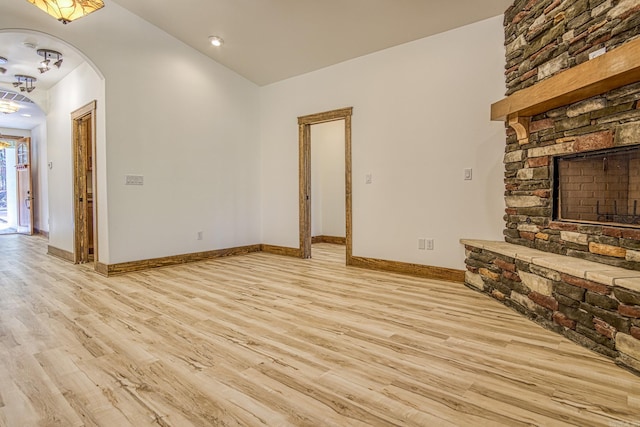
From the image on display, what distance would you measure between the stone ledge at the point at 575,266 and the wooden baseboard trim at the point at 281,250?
9.94ft

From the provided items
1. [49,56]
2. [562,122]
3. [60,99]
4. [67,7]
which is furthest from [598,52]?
[60,99]

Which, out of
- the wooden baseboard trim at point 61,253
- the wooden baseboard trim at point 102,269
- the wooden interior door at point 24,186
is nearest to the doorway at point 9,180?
the wooden interior door at point 24,186

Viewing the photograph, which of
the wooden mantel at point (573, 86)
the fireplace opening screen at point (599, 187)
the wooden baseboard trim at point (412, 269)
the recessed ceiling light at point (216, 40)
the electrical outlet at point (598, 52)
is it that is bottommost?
the wooden baseboard trim at point (412, 269)

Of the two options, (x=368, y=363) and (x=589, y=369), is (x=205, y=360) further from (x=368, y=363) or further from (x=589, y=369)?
(x=589, y=369)

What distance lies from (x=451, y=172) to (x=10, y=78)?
24.0 ft

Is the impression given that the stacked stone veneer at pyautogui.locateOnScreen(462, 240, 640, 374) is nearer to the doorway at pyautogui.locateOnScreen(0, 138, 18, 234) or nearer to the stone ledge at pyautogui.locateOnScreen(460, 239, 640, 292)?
the stone ledge at pyautogui.locateOnScreen(460, 239, 640, 292)

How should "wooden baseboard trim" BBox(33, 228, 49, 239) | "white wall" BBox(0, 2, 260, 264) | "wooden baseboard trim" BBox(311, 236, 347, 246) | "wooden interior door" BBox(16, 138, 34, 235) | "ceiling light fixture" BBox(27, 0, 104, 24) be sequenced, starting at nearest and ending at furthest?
"ceiling light fixture" BBox(27, 0, 104, 24) < "white wall" BBox(0, 2, 260, 264) < "wooden baseboard trim" BBox(311, 236, 347, 246) < "wooden baseboard trim" BBox(33, 228, 49, 239) < "wooden interior door" BBox(16, 138, 34, 235)

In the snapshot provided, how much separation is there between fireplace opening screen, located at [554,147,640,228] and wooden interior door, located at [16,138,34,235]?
11.3 m

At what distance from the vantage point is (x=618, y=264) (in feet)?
8.14

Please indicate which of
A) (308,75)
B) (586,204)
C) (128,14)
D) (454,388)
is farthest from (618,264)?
(128,14)

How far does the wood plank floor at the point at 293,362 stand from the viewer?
5.34ft

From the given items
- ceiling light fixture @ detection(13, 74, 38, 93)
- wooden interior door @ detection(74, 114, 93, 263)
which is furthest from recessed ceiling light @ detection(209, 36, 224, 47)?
ceiling light fixture @ detection(13, 74, 38, 93)

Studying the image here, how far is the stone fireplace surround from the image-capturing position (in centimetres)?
220

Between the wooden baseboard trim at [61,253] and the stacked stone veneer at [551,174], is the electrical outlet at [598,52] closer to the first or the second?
the stacked stone veneer at [551,174]
